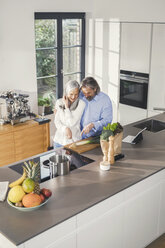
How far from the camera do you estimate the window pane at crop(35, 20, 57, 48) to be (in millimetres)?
5566

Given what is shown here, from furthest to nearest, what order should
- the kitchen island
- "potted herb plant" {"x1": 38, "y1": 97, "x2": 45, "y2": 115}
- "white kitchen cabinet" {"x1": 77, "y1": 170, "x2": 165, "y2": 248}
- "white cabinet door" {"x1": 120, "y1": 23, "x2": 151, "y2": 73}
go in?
"potted herb plant" {"x1": 38, "y1": 97, "x2": 45, "y2": 115} < "white cabinet door" {"x1": 120, "y1": 23, "x2": 151, "y2": 73} < "white kitchen cabinet" {"x1": 77, "y1": 170, "x2": 165, "y2": 248} < the kitchen island

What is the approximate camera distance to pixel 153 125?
4406mm

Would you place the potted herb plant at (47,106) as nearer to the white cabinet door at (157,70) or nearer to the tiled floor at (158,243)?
the white cabinet door at (157,70)

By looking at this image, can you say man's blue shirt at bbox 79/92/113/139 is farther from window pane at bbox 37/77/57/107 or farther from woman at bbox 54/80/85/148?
window pane at bbox 37/77/57/107

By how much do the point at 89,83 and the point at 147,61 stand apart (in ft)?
6.90

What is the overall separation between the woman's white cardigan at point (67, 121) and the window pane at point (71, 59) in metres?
2.60

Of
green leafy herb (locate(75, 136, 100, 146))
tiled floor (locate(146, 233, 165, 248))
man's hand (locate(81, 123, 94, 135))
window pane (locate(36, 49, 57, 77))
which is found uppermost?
window pane (locate(36, 49, 57, 77))

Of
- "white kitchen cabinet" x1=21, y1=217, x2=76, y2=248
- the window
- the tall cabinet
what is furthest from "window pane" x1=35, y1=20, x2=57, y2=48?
"white kitchen cabinet" x1=21, y1=217, x2=76, y2=248

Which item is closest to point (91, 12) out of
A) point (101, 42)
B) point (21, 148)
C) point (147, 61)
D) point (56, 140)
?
point (101, 42)

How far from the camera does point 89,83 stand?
3.58m

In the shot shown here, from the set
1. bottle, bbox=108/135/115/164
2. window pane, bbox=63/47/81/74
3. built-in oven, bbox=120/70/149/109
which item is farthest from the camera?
window pane, bbox=63/47/81/74

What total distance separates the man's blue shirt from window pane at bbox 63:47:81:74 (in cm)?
254

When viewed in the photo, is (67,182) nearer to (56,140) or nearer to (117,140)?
(117,140)

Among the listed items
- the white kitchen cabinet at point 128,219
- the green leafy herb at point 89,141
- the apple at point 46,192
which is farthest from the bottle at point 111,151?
the apple at point 46,192
